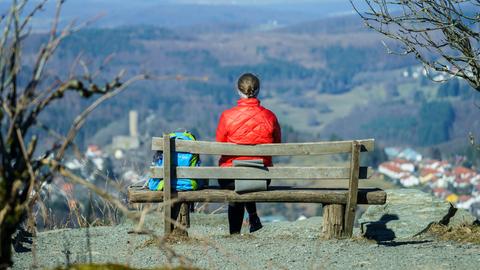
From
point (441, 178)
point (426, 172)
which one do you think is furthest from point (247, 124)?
point (426, 172)

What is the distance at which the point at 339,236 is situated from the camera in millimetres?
8141

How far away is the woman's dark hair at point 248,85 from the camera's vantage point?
8.16 m

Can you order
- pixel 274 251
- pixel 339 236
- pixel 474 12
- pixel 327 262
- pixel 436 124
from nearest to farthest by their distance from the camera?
pixel 327 262
pixel 274 251
pixel 339 236
pixel 474 12
pixel 436 124

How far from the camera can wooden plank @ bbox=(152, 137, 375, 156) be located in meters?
7.71

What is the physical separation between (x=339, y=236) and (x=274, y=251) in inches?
32.8

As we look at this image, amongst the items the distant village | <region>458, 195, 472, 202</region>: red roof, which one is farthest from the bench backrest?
<region>458, 195, 472, 202</region>: red roof

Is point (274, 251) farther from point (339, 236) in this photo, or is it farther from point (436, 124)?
point (436, 124)

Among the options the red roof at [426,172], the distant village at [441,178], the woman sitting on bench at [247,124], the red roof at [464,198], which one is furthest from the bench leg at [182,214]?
the red roof at [426,172]

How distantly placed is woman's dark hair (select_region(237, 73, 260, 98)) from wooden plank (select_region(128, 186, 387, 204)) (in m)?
0.83

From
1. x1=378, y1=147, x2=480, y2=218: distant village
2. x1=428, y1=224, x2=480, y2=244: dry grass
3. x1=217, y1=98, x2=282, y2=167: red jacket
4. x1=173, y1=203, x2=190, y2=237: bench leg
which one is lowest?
x1=378, y1=147, x2=480, y2=218: distant village

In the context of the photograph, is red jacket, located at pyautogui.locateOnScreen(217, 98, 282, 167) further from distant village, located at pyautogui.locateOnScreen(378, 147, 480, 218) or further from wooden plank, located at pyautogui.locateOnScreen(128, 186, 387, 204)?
distant village, located at pyautogui.locateOnScreen(378, 147, 480, 218)

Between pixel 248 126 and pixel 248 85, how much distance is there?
0.35 metres

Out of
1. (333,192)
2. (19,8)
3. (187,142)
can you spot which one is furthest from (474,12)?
(19,8)

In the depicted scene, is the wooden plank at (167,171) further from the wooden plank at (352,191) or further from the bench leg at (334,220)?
the wooden plank at (352,191)
